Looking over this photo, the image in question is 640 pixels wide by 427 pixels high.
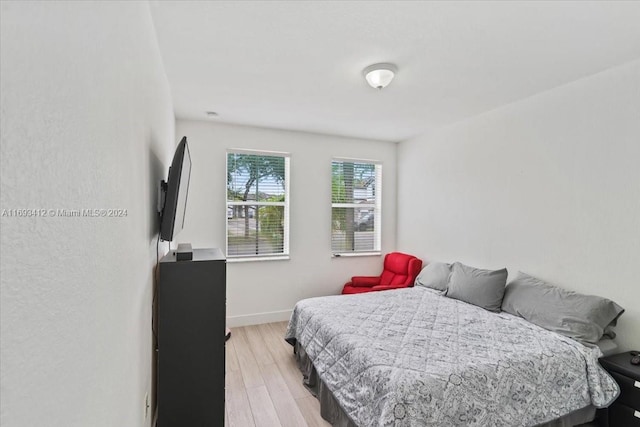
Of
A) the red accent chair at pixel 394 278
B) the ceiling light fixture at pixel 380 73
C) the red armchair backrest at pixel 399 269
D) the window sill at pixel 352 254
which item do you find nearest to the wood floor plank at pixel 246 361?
the red accent chair at pixel 394 278

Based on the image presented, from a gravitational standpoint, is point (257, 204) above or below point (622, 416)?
above

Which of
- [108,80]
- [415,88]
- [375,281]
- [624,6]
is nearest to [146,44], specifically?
[108,80]

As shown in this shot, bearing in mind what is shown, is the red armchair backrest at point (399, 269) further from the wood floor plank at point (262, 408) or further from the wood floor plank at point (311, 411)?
the wood floor plank at point (262, 408)

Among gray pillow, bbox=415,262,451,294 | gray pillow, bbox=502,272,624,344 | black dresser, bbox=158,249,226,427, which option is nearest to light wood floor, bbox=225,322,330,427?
black dresser, bbox=158,249,226,427

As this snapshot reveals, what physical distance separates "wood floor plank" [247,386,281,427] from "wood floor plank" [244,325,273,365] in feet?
1.60

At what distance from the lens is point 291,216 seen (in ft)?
14.2

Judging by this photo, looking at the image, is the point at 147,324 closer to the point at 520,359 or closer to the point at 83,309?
the point at 83,309

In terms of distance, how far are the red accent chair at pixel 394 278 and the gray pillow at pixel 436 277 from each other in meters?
0.34

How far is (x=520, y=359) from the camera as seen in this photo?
1998 millimetres

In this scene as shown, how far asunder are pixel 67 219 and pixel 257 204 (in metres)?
3.56

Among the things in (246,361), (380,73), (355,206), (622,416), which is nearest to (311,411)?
(246,361)

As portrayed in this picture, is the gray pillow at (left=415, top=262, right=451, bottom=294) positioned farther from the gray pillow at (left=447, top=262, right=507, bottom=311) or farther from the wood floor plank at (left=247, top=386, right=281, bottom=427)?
the wood floor plank at (left=247, top=386, right=281, bottom=427)

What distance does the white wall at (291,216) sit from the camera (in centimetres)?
390

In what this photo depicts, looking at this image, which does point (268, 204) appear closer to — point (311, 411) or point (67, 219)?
point (311, 411)
